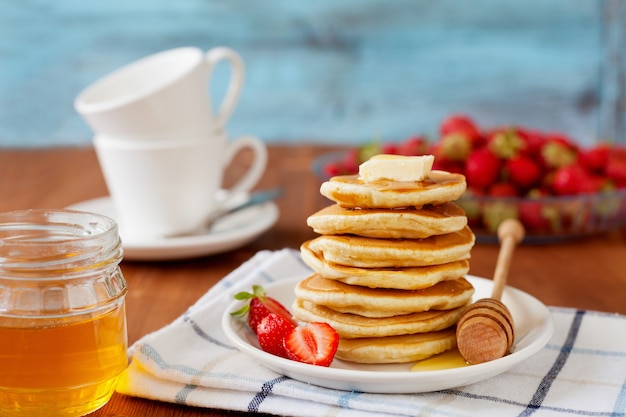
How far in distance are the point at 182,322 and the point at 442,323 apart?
1.20 feet

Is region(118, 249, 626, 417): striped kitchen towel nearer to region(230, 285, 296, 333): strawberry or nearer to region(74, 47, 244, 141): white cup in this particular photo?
region(230, 285, 296, 333): strawberry

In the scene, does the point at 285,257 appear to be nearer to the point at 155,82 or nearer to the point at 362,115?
the point at 155,82

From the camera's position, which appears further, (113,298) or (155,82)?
(155,82)

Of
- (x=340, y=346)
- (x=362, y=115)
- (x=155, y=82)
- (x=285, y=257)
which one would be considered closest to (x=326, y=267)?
(x=340, y=346)

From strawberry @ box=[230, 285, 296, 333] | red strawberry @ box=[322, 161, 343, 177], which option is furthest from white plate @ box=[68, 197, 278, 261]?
strawberry @ box=[230, 285, 296, 333]

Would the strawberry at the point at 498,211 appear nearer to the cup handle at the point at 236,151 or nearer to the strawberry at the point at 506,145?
the strawberry at the point at 506,145

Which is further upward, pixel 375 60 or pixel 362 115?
pixel 375 60

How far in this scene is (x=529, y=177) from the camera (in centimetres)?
185

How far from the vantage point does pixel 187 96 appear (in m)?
1.63

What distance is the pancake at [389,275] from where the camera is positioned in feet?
3.24

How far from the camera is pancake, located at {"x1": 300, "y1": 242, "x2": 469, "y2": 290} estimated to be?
99 centimetres

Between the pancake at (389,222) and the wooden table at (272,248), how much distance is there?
0.85 feet

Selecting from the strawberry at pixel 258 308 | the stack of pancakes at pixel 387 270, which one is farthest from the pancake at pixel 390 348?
the strawberry at pixel 258 308

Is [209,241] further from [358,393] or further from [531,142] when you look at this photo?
[531,142]
